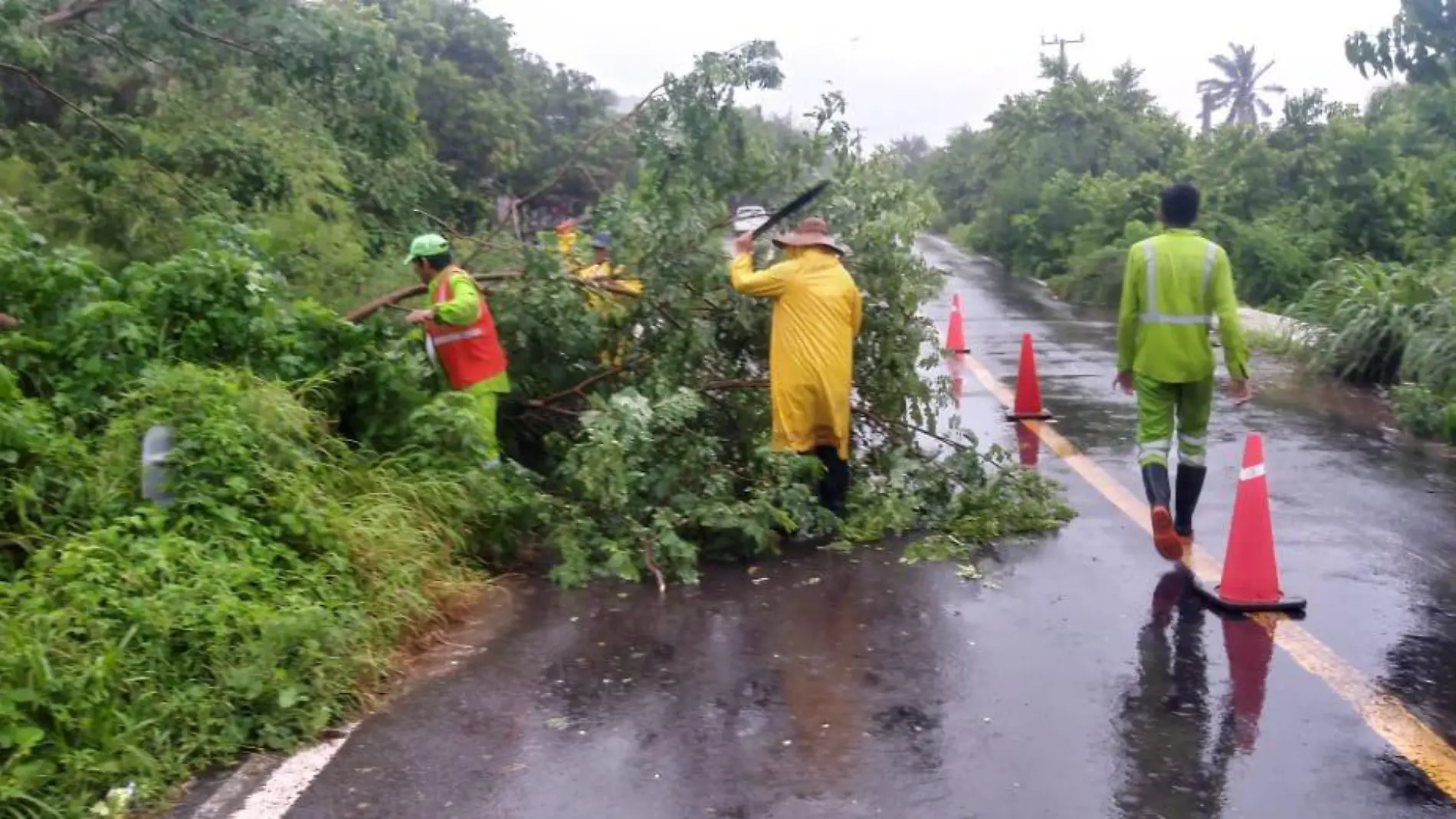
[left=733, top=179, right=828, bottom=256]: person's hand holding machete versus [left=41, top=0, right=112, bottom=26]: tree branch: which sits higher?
[left=41, top=0, right=112, bottom=26]: tree branch

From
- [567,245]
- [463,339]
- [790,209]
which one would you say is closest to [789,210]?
[790,209]

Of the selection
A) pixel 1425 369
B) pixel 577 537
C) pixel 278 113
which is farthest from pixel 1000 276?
pixel 577 537

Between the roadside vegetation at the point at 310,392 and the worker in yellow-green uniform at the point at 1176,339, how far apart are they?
92 cm

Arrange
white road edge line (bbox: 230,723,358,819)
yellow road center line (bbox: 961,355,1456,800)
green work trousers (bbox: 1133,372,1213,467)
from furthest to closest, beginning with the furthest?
green work trousers (bbox: 1133,372,1213,467), yellow road center line (bbox: 961,355,1456,800), white road edge line (bbox: 230,723,358,819)

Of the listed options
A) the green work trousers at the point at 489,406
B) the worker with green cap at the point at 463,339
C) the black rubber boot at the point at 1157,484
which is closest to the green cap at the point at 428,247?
the worker with green cap at the point at 463,339

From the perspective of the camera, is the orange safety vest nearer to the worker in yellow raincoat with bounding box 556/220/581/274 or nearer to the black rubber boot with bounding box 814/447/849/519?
the worker in yellow raincoat with bounding box 556/220/581/274

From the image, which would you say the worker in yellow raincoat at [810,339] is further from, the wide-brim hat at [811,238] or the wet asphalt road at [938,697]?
the wet asphalt road at [938,697]

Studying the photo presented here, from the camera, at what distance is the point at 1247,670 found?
18.2 feet

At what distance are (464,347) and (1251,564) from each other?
13.2ft

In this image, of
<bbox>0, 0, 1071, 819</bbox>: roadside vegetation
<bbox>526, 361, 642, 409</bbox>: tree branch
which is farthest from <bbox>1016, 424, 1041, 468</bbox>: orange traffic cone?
<bbox>526, 361, 642, 409</bbox>: tree branch

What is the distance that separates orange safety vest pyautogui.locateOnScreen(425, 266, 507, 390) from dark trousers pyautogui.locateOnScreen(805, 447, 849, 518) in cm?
181

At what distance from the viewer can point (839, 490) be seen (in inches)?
311

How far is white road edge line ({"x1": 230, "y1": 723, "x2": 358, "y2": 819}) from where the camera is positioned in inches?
172

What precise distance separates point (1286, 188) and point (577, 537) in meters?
20.5
